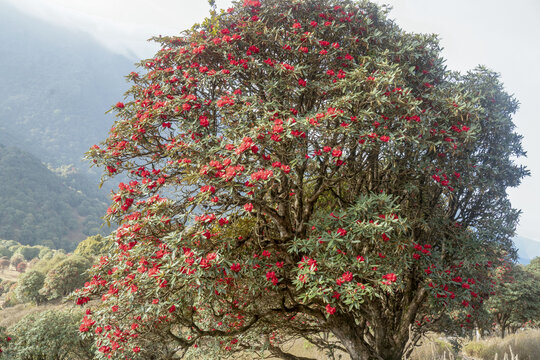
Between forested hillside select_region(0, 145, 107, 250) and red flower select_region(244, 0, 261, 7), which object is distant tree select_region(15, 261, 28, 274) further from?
red flower select_region(244, 0, 261, 7)

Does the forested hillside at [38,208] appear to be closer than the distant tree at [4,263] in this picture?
No

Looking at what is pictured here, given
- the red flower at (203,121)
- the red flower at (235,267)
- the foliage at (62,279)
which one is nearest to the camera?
the red flower at (235,267)

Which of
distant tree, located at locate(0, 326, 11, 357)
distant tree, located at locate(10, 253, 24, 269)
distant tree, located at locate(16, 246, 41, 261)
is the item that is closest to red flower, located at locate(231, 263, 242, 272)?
distant tree, located at locate(0, 326, 11, 357)

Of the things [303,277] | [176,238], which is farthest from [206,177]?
[303,277]

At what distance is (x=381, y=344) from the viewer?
782cm

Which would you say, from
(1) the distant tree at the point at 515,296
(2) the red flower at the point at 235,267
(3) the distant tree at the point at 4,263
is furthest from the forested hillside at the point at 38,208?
(2) the red flower at the point at 235,267

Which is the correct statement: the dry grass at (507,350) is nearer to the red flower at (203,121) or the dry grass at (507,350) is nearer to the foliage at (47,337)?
the red flower at (203,121)

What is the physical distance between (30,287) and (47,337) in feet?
85.5

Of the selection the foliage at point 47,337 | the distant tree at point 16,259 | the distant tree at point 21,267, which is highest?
the distant tree at point 16,259

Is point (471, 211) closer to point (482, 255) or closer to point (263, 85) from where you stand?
point (482, 255)

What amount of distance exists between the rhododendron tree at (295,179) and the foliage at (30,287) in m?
31.8

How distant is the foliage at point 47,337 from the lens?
429 inches

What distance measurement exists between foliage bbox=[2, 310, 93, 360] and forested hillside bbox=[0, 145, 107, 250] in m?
86.5

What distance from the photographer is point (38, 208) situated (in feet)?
323
